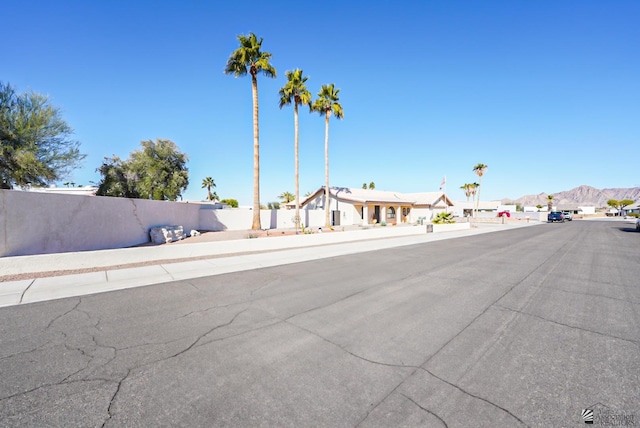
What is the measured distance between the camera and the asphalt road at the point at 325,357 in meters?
2.53

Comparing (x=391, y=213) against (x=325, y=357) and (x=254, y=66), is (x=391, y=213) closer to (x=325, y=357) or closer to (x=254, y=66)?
(x=254, y=66)

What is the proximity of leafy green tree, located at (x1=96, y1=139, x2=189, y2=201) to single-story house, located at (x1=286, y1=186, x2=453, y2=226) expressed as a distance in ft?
52.8

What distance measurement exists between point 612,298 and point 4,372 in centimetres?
1058

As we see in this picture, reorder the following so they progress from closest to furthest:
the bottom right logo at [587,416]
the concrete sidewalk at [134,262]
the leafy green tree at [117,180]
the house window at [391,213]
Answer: the bottom right logo at [587,416], the concrete sidewalk at [134,262], the leafy green tree at [117,180], the house window at [391,213]

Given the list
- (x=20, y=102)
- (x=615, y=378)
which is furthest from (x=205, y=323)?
(x=20, y=102)

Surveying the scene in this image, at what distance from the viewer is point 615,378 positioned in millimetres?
3031

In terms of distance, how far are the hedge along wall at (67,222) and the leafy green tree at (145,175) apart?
11146 millimetres

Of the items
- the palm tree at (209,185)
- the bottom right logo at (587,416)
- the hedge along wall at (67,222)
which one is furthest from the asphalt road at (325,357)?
the palm tree at (209,185)

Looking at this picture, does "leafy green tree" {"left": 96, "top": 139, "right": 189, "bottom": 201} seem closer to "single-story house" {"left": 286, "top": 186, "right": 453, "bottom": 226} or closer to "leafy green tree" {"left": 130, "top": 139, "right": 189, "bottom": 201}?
"leafy green tree" {"left": 130, "top": 139, "right": 189, "bottom": 201}

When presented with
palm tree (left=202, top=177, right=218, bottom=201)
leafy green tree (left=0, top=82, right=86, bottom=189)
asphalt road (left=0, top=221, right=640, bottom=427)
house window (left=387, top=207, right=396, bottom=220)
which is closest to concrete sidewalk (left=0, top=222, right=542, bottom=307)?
asphalt road (left=0, top=221, right=640, bottom=427)

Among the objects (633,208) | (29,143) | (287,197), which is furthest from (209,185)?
(633,208)

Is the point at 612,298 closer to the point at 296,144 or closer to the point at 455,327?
the point at 455,327

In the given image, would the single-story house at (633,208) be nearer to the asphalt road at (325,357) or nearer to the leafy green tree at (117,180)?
the asphalt road at (325,357)

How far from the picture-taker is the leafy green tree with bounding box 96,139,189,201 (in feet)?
86.2
